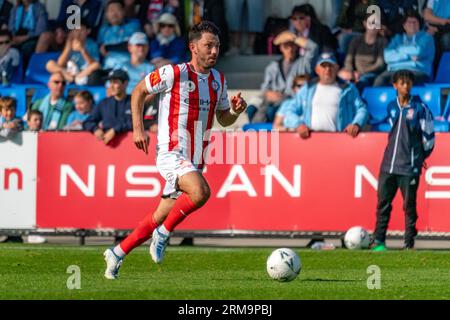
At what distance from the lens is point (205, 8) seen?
23734 millimetres

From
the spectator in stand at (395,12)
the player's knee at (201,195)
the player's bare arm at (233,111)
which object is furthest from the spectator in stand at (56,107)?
the player's knee at (201,195)

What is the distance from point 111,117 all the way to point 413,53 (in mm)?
5590

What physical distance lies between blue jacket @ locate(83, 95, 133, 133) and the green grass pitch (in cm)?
188

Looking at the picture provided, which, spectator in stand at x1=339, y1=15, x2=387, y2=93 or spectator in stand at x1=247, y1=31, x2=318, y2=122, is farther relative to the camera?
spectator in stand at x1=339, y1=15, x2=387, y2=93

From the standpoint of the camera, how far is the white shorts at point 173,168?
12.4m

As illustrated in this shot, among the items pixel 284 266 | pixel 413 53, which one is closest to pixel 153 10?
pixel 413 53

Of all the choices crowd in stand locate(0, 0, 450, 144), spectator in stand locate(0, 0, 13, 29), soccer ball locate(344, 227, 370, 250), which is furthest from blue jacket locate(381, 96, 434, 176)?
spectator in stand locate(0, 0, 13, 29)

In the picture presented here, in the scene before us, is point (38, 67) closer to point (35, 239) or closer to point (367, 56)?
point (35, 239)

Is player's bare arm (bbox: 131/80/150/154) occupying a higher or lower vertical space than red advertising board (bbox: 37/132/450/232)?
higher

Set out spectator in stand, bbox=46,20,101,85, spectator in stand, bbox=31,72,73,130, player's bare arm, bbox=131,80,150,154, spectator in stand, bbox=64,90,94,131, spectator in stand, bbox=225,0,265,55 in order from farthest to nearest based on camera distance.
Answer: spectator in stand, bbox=225,0,265,55, spectator in stand, bbox=46,20,101,85, spectator in stand, bbox=31,72,73,130, spectator in stand, bbox=64,90,94,131, player's bare arm, bbox=131,80,150,154

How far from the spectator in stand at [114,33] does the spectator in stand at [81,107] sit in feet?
7.73

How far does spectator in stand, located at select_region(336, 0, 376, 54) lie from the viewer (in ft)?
73.0

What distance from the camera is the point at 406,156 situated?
679 inches

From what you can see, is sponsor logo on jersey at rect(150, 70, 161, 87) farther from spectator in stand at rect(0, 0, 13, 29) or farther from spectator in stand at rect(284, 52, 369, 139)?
spectator in stand at rect(0, 0, 13, 29)
